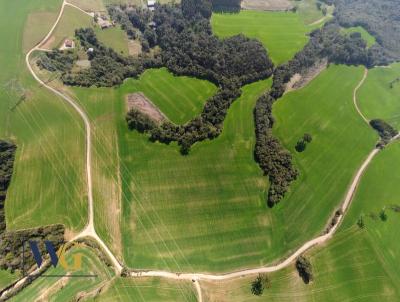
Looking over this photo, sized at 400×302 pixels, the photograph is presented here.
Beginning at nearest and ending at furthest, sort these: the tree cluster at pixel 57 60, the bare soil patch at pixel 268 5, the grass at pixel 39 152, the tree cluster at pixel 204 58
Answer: the grass at pixel 39 152, the tree cluster at pixel 204 58, the tree cluster at pixel 57 60, the bare soil patch at pixel 268 5

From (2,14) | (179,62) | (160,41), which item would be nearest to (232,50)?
(179,62)

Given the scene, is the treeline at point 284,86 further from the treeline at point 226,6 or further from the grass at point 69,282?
the grass at point 69,282

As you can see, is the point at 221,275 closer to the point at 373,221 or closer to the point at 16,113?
the point at 373,221

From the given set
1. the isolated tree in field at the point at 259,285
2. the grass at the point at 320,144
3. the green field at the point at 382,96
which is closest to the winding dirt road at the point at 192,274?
the grass at the point at 320,144

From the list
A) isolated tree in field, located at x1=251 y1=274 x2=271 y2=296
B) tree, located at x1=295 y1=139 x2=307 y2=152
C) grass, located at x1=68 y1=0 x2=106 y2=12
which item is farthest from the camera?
grass, located at x1=68 y1=0 x2=106 y2=12

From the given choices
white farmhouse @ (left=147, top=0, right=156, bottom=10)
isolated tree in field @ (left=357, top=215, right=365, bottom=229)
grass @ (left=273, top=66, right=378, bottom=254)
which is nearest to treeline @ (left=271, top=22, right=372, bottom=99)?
grass @ (left=273, top=66, right=378, bottom=254)

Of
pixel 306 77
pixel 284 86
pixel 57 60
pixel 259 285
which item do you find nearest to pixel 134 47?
pixel 57 60

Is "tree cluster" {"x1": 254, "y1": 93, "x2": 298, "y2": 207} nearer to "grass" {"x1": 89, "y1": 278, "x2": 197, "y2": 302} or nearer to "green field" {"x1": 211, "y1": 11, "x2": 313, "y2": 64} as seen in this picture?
"green field" {"x1": 211, "y1": 11, "x2": 313, "y2": 64}

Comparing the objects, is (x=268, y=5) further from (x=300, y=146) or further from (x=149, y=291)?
(x=149, y=291)
